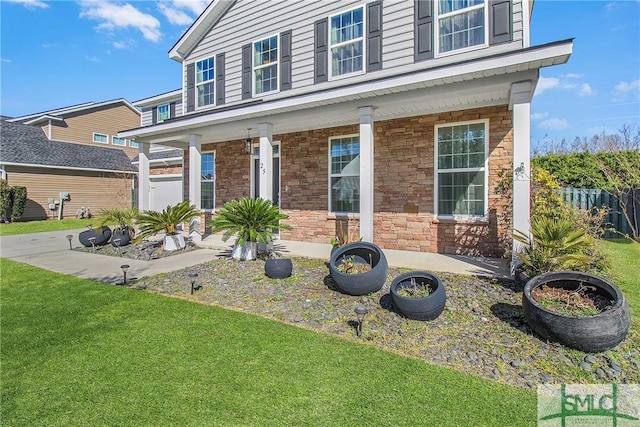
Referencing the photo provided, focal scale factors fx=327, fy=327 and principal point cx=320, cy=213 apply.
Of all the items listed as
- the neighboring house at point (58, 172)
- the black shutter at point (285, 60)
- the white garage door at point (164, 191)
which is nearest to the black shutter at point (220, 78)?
the black shutter at point (285, 60)

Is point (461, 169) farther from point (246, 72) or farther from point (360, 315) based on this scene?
point (246, 72)

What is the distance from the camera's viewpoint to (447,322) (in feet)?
13.0

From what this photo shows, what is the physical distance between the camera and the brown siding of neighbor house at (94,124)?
70.3 feet

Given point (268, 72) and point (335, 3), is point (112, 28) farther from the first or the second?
point (335, 3)

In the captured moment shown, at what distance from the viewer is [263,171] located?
316 inches

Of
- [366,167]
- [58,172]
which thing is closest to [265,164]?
[366,167]

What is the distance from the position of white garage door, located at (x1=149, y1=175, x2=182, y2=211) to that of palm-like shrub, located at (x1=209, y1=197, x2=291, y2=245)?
9.01m

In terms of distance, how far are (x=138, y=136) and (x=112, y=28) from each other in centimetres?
480

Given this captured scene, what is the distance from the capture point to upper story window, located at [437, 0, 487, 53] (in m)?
6.85

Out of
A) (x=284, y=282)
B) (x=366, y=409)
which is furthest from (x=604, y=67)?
(x=366, y=409)

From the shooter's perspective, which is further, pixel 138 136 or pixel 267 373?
pixel 138 136

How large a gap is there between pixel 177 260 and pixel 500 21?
868 centimetres

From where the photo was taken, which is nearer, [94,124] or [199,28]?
[199,28]

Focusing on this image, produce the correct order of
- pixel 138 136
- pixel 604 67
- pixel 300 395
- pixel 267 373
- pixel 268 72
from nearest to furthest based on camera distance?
pixel 300 395 < pixel 267 373 < pixel 268 72 < pixel 138 136 < pixel 604 67
